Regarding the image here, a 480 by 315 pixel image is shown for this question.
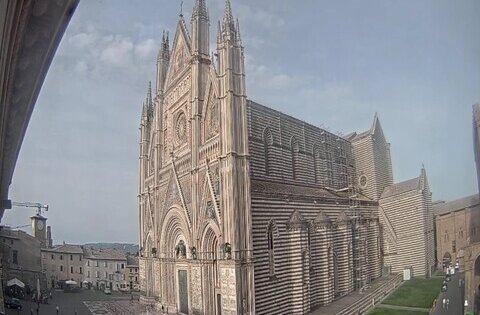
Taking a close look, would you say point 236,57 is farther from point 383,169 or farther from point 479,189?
point 479,189

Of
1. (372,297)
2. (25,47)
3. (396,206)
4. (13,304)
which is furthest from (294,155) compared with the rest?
(25,47)

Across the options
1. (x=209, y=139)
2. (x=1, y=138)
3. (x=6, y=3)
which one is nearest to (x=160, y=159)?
(x=209, y=139)

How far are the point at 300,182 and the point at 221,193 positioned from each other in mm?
1025

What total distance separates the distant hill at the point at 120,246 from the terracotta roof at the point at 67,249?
4.8 inches

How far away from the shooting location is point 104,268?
6270 mm

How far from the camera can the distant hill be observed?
5.53 meters

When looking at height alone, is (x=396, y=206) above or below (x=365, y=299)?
above

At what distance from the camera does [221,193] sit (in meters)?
5.54

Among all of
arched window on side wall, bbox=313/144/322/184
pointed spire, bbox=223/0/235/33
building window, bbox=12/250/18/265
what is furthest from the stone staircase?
building window, bbox=12/250/18/265

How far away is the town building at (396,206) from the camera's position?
4.22m

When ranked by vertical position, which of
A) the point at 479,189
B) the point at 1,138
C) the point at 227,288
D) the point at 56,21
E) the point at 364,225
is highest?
the point at 56,21

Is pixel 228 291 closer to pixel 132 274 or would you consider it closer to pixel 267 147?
pixel 267 147

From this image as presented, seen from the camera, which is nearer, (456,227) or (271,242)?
(456,227)

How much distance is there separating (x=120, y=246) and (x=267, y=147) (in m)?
2.62
